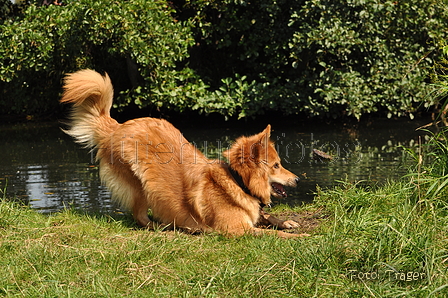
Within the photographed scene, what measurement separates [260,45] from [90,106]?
28.2 feet

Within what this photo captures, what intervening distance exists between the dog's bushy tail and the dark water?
1.02 meters

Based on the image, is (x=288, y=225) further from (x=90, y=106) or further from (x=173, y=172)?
(x=90, y=106)

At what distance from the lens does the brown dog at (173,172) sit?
5.16 m

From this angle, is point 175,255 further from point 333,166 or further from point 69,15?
point 69,15

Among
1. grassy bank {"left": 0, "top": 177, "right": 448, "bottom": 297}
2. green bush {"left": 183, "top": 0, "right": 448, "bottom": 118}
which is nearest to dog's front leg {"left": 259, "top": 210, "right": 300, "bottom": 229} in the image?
grassy bank {"left": 0, "top": 177, "right": 448, "bottom": 297}

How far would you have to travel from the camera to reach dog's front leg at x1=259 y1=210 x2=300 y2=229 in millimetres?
5445

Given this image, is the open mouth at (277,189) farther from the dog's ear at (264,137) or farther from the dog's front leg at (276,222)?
the dog's ear at (264,137)

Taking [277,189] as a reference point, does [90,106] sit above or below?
above

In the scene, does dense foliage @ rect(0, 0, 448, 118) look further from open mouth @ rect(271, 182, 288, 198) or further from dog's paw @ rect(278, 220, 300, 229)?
dog's paw @ rect(278, 220, 300, 229)

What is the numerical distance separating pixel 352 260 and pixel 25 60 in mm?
11194

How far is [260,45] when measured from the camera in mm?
13688

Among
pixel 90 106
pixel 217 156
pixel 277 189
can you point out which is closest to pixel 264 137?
pixel 277 189

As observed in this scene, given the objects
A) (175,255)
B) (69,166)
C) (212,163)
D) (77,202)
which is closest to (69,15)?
(69,166)

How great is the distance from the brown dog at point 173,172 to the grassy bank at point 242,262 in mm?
412
